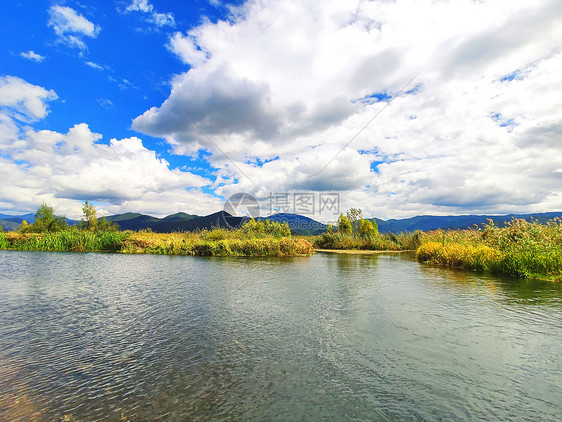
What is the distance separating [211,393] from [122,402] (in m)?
0.91

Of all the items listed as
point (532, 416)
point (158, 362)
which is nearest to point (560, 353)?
point (532, 416)

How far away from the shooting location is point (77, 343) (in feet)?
14.9

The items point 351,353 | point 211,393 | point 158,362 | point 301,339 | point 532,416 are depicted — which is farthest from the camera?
point 301,339

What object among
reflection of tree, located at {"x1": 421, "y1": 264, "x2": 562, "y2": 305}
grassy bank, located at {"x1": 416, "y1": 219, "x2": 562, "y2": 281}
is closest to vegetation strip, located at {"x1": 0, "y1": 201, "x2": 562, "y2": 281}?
grassy bank, located at {"x1": 416, "y1": 219, "x2": 562, "y2": 281}

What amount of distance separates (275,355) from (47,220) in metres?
41.5

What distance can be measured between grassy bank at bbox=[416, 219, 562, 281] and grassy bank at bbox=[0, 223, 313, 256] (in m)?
10.6

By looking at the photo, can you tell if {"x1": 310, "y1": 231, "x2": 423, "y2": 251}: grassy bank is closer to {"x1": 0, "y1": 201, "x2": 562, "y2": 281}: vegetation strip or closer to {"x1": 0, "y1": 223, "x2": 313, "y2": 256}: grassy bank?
{"x1": 0, "y1": 201, "x2": 562, "y2": 281}: vegetation strip

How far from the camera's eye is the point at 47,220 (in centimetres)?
3450

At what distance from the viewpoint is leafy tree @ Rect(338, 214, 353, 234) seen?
3550 centimetres

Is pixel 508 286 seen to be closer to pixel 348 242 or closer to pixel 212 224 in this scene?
pixel 348 242

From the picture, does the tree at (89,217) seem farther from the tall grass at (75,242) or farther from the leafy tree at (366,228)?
the leafy tree at (366,228)

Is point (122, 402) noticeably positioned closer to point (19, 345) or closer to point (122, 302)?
point (19, 345)

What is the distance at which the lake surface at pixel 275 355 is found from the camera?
2977 millimetres

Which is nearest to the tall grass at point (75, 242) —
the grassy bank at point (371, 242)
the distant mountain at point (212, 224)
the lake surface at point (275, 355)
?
the distant mountain at point (212, 224)
